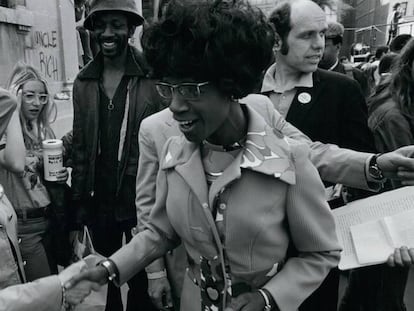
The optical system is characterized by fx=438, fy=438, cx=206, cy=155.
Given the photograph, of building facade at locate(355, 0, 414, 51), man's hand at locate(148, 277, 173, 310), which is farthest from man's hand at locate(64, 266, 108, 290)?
building facade at locate(355, 0, 414, 51)

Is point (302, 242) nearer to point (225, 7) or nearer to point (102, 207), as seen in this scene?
point (225, 7)

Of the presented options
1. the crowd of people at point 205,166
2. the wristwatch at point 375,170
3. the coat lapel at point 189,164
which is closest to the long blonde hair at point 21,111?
the crowd of people at point 205,166

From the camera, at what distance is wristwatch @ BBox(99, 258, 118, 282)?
161 centimetres

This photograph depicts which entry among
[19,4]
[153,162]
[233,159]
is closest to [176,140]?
[233,159]

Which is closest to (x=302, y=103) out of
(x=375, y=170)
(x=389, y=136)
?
(x=389, y=136)

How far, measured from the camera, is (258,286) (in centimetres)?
150

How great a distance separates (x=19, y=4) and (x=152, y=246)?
544 centimetres

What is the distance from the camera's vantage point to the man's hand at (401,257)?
1.75 meters

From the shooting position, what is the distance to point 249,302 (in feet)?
4.61

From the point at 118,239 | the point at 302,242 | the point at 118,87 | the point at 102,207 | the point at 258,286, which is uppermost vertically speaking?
the point at 118,87

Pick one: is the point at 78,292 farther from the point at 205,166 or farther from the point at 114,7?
the point at 114,7

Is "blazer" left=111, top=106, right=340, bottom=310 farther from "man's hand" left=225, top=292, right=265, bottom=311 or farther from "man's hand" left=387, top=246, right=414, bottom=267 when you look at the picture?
"man's hand" left=387, top=246, right=414, bottom=267

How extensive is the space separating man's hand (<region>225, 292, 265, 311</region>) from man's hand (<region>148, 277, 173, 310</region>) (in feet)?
2.50

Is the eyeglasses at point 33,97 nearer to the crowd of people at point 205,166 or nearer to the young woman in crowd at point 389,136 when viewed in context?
the crowd of people at point 205,166
